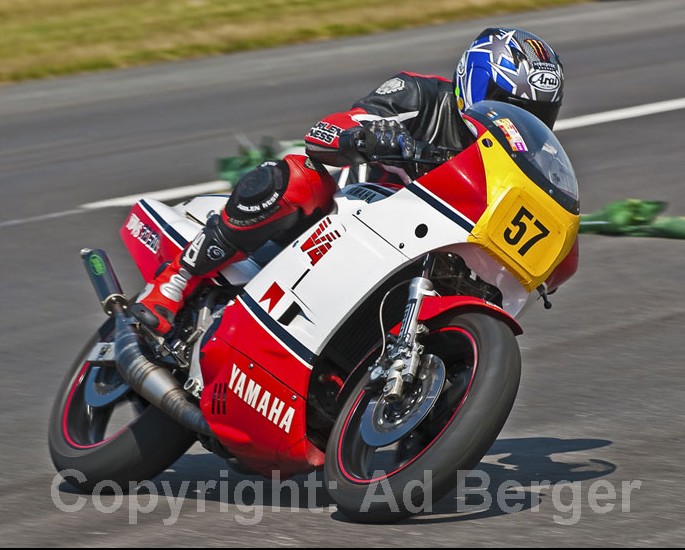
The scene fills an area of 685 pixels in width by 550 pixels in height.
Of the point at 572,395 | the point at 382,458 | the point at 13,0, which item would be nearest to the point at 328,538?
the point at 382,458

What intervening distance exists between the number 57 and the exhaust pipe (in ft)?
4.11

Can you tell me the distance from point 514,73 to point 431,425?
4.53 feet

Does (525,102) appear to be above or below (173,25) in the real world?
above

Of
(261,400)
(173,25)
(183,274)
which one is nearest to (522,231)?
(261,400)

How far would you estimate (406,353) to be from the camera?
486cm

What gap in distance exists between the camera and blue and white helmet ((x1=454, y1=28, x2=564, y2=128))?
216 inches

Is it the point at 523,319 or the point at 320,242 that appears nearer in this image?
the point at 320,242

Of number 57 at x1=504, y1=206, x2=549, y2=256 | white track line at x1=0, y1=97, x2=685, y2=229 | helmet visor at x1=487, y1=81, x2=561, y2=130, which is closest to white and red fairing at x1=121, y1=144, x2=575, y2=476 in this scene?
number 57 at x1=504, y1=206, x2=549, y2=256

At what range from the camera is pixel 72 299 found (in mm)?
8820

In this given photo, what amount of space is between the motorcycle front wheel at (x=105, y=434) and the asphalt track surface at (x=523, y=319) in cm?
10

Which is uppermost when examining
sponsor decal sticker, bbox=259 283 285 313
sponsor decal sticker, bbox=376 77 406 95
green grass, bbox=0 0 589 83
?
sponsor decal sticker, bbox=376 77 406 95

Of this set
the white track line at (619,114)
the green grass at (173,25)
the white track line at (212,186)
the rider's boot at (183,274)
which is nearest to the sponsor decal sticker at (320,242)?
the rider's boot at (183,274)

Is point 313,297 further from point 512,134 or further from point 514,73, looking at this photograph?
point 514,73

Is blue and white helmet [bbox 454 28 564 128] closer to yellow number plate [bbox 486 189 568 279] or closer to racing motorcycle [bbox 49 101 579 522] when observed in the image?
racing motorcycle [bbox 49 101 579 522]
